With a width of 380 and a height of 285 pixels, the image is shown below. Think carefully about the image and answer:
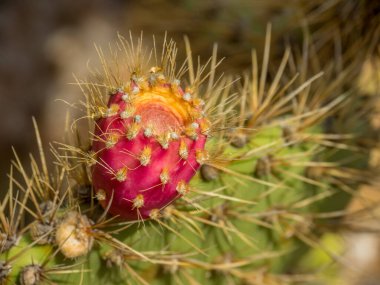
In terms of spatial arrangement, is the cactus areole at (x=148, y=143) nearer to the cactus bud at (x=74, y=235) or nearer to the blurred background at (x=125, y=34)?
the cactus bud at (x=74, y=235)

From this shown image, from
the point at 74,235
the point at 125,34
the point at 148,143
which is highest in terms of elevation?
the point at 125,34

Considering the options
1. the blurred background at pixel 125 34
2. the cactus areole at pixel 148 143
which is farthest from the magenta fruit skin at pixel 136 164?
the blurred background at pixel 125 34

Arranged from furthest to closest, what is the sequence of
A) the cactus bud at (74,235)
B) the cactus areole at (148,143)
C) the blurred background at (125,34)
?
the blurred background at (125,34) → the cactus bud at (74,235) → the cactus areole at (148,143)

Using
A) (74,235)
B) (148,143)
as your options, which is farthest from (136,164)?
(74,235)

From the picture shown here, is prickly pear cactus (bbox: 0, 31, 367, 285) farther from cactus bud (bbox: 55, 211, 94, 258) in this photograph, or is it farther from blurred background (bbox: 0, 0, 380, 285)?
blurred background (bbox: 0, 0, 380, 285)

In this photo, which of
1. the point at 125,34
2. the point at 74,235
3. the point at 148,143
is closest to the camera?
the point at 148,143

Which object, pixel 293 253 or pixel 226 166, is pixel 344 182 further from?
pixel 226 166

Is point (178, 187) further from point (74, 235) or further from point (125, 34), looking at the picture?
point (125, 34)
